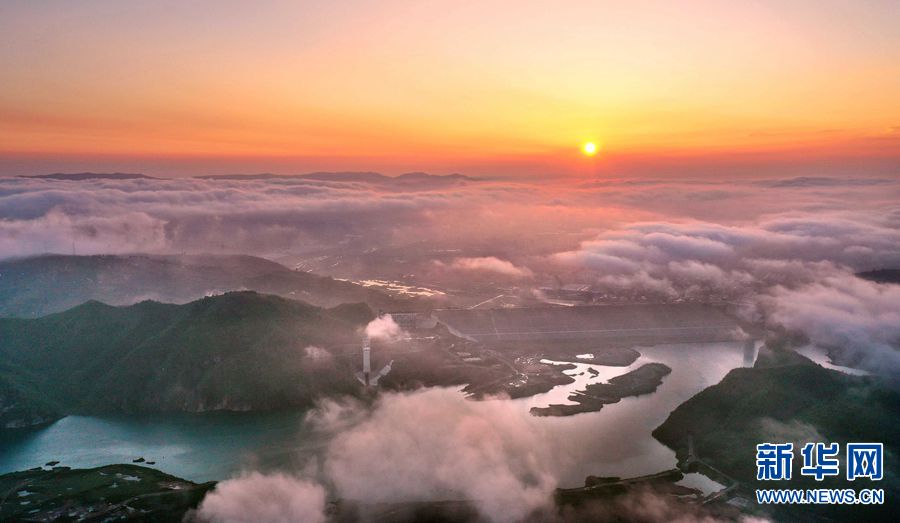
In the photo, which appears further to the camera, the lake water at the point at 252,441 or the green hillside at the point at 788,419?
the lake water at the point at 252,441

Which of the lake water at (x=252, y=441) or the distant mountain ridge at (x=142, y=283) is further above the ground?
the distant mountain ridge at (x=142, y=283)

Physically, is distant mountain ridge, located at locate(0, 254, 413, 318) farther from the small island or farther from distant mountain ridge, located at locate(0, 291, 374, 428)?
the small island

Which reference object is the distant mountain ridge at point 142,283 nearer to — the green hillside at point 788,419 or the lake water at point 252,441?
the lake water at point 252,441

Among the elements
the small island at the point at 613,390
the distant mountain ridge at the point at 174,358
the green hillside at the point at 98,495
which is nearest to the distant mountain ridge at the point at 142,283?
the distant mountain ridge at the point at 174,358

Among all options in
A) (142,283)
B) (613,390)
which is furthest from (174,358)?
(142,283)

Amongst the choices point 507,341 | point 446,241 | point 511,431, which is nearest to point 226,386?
point 511,431

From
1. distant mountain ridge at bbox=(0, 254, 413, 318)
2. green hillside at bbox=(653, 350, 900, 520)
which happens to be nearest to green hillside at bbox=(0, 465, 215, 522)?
green hillside at bbox=(653, 350, 900, 520)
